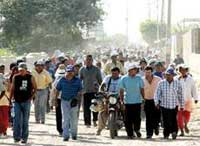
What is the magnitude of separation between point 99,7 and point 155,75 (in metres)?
38.4

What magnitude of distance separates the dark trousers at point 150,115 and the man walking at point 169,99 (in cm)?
59

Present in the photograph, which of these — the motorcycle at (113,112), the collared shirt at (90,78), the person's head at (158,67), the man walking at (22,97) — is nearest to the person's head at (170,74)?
the motorcycle at (113,112)

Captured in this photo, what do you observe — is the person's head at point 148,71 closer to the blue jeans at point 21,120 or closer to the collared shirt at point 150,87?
the collared shirt at point 150,87

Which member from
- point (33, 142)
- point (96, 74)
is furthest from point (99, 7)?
point (33, 142)

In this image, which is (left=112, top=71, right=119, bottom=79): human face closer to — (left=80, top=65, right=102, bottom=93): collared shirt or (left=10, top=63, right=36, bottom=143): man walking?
(left=80, top=65, right=102, bottom=93): collared shirt

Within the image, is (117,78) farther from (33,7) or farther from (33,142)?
(33,7)

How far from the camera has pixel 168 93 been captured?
52.4ft

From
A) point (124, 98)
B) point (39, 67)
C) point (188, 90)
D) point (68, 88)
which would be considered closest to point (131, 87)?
point (124, 98)

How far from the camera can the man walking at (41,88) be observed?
20594 mm

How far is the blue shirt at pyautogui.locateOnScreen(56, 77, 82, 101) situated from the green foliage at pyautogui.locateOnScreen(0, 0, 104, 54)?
114ft

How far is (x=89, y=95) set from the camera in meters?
19.4

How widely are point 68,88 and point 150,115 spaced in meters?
2.24

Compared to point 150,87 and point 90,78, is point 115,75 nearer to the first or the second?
point 150,87

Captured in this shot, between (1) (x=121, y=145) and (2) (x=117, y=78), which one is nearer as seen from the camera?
(1) (x=121, y=145)
